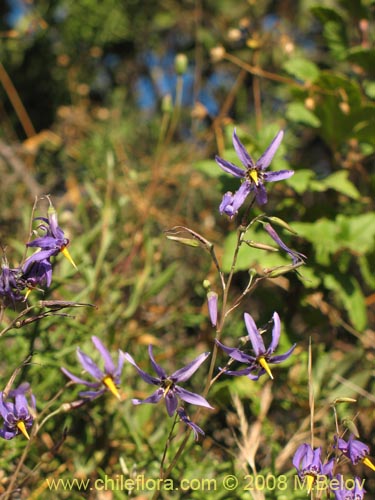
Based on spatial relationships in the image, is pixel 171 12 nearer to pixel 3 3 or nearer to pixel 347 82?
pixel 3 3

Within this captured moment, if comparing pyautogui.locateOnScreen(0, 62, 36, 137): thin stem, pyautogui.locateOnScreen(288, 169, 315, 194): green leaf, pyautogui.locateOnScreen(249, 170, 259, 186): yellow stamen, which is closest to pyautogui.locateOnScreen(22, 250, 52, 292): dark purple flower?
pyautogui.locateOnScreen(249, 170, 259, 186): yellow stamen

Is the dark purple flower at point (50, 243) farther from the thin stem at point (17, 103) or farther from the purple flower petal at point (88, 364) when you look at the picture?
the thin stem at point (17, 103)

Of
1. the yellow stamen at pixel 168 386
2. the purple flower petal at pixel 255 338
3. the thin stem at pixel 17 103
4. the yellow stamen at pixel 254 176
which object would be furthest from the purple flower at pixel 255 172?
the thin stem at pixel 17 103

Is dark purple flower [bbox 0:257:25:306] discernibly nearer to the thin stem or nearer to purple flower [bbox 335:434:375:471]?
purple flower [bbox 335:434:375:471]

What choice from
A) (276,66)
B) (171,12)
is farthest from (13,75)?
(276,66)

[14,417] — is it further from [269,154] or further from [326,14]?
[326,14]

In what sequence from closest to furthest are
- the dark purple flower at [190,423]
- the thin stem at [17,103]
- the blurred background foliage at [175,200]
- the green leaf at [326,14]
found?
the dark purple flower at [190,423], the blurred background foliage at [175,200], the green leaf at [326,14], the thin stem at [17,103]

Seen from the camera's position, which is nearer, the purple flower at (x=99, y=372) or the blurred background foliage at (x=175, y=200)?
the purple flower at (x=99, y=372)
